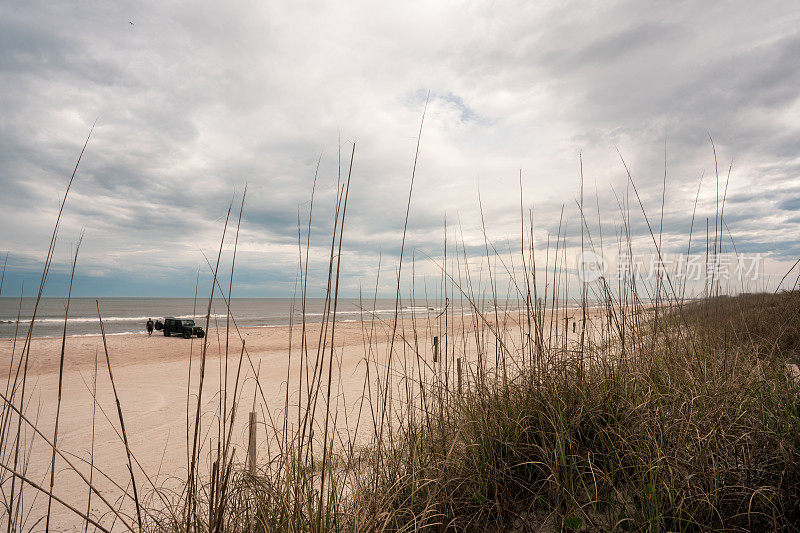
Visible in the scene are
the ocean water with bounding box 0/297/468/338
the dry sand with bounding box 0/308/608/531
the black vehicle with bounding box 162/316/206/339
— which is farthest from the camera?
the black vehicle with bounding box 162/316/206/339

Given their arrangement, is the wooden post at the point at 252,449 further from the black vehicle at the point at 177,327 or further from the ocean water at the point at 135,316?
the black vehicle at the point at 177,327

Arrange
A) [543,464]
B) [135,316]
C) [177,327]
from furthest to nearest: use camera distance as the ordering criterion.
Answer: [135,316] < [177,327] < [543,464]

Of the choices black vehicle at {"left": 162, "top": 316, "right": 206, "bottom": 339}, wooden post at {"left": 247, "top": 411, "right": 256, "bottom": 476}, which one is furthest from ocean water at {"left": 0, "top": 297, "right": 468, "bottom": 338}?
black vehicle at {"left": 162, "top": 316, "right": 206, "bottom": 339}

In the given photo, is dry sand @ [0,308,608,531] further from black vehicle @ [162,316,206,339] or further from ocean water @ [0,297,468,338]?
black vehicle @ [162,316,206,339]

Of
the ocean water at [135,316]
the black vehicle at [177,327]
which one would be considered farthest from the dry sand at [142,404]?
the black vehicle at [177,327]

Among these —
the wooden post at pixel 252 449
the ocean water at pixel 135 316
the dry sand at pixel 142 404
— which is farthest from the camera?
the ocean water at pixel 135 316

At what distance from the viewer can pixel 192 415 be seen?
5527 millimetres

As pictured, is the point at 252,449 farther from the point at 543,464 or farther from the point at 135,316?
the point at 135,316

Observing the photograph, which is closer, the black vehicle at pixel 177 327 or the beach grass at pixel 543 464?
the beach grass at pixel 543 464

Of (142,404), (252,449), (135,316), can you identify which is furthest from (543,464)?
(135,316)

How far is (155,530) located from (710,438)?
2127 mm

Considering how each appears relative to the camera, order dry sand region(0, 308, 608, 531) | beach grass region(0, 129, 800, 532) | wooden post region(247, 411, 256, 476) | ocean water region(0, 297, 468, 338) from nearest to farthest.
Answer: beach grass region(0, 129, 800, 532) < wooden post region(247, 411, 256, 476) < dry sand region(0, 308, 608, 531) < ocean water region(0, 297, 468, 338)

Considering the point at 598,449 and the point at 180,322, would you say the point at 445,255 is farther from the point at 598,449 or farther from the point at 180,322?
the point at 180,322

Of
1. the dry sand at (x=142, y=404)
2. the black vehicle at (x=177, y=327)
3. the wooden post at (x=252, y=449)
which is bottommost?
the dry sand at (x=142, y=404)
